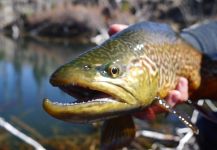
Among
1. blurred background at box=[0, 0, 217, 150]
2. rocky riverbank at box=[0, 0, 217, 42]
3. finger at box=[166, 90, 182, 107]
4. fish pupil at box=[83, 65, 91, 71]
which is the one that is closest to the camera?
fish pupil at box=[83, 65, 91, 71]

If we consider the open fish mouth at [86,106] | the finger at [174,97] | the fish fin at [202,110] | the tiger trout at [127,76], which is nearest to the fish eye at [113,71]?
the tiger trout at [127,76]

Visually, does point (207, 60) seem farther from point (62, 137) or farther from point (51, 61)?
point (51, 61)

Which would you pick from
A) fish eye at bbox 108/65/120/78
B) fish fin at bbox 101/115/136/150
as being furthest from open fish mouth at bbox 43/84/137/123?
fish fin at bbox 101/115/136/150

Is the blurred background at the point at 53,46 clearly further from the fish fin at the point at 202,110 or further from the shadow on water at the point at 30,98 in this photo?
the fish fin at the point at 202,110

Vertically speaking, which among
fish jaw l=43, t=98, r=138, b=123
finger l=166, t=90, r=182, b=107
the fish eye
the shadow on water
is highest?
the fish eye

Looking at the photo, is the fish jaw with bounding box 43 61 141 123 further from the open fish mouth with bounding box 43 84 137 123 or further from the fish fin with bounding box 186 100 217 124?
the fish fin with bounding box 186 100 217 124

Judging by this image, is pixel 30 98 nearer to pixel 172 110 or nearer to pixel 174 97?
pixel 174 97

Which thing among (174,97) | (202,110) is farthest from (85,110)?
(202,110)

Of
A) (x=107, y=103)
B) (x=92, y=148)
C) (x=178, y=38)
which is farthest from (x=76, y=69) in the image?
(x=92, y=148)
